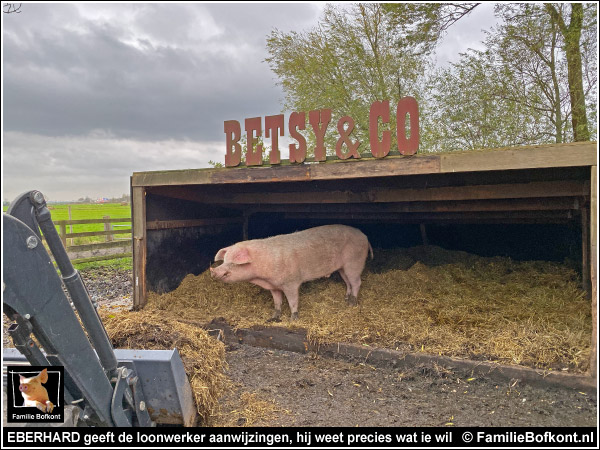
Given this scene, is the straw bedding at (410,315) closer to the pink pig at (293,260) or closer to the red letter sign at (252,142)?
the pink pig at (293,260)

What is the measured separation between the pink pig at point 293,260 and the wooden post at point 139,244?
52.7 inches

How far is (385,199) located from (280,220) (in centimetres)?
370

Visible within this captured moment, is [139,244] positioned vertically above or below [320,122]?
below

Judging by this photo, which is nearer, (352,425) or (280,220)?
(352,425)

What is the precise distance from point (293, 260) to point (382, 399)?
260 cm

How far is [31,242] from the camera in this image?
199cm

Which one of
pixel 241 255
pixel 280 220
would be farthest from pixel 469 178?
pixel 280 220

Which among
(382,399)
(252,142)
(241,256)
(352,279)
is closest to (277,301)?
(241,256)

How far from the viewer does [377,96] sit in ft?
56.3

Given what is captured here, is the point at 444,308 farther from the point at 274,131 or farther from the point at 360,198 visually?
the point at 274,131

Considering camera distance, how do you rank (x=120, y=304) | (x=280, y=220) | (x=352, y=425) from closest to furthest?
1. (x=352, y=425)
2. (x=120, y=304)
3. (x=280, y=220)

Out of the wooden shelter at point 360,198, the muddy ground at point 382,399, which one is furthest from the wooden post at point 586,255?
the muddy ground at point 382,399

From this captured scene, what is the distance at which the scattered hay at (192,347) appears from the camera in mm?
3740

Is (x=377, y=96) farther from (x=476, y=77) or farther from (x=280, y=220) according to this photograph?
(x=280, y=220)
